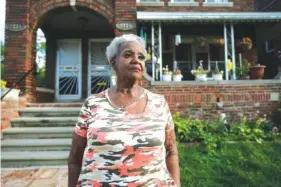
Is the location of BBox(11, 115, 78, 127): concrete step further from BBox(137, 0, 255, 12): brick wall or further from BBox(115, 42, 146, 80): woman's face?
BBox(115, 42, 146, 80): woman's face

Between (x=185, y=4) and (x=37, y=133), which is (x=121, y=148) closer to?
(x=37, y=133)

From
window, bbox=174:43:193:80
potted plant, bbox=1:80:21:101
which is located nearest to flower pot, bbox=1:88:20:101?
potted plant, bbox=1:80:21:101

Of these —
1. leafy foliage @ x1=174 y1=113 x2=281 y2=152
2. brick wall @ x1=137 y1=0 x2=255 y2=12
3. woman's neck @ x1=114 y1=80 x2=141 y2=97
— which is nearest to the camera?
woman's neck @ x1=114 y1=80 x2=141 y2=97

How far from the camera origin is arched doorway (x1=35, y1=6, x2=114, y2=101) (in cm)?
1142

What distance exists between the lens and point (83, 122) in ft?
5.20

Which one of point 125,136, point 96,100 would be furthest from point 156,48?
point 125,136

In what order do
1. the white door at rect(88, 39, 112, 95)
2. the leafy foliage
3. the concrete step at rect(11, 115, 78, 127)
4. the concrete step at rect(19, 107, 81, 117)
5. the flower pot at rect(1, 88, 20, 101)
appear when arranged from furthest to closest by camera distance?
the white door at rect(88, 39, 112, 95), the concrete step at rect(19, 107, 81, 117), the concrete step at rect(11, 115, 78, 127), the flower pot at rect(1, 88, 20, 101), the leafy foliage

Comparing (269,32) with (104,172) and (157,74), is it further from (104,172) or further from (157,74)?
Answer: (104,172)

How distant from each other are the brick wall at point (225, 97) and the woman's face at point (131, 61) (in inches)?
246

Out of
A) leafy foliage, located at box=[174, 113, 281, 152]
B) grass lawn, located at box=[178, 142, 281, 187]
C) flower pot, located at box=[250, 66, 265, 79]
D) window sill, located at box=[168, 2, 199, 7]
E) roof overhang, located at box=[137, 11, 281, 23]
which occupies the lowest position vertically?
grass lawn, located at box=[178, 142, 281, 187]

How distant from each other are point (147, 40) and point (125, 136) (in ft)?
31.6

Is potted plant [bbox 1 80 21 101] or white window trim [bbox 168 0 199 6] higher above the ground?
white window trim [bbox 168 0 199 6]

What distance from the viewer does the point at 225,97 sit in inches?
312

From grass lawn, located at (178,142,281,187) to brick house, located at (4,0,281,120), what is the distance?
2141mm
